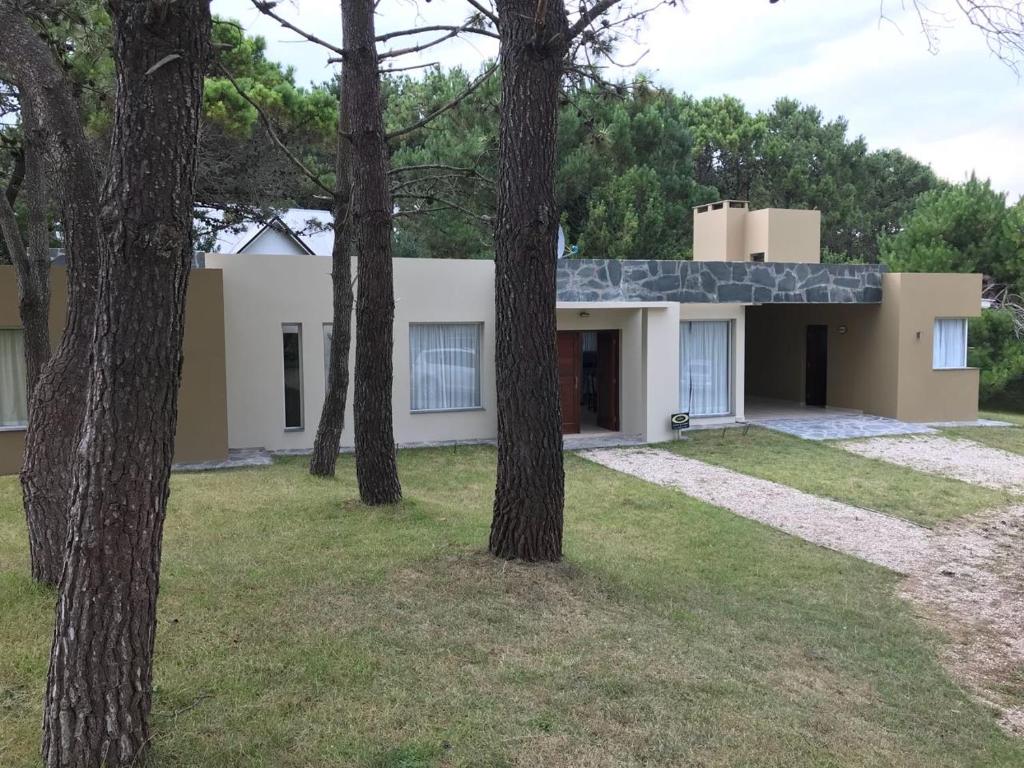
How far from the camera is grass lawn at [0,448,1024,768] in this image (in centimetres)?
341

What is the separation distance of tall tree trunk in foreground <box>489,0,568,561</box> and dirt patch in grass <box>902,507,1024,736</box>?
2894mm

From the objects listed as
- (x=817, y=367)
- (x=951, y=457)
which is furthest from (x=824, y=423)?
(x=817, y=367)

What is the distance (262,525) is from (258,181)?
8.47 meters

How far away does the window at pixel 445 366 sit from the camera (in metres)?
14.4

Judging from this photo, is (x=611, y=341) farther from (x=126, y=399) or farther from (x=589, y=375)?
(x=126, y=399)

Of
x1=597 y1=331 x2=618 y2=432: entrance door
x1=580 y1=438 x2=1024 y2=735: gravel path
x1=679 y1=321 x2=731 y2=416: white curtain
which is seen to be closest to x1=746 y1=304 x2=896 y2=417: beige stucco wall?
x1=679 y1=321 x2=731 y2=416: white curtain

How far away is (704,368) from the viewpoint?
1711 centimetres

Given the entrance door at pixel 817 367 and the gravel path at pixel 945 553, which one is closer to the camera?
the gravel path at pixel 945 553

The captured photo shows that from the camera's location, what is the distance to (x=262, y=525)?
7.41m

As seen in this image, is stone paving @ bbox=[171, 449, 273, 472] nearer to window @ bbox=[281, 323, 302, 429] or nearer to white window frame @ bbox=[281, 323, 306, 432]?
white window frame @ bbox=[281, 323, 306, 432]

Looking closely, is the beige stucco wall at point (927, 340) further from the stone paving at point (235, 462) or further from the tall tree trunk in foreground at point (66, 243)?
the tall tree trunk in foreground at point (66, 243)

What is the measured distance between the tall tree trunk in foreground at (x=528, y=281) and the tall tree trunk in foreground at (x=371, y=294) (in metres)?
2.56

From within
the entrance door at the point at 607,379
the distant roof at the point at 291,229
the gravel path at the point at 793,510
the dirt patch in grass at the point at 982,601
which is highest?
the distant roof at the point at 291,229

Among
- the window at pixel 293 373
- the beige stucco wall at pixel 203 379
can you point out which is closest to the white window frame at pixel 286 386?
the window at pixel 293 373
